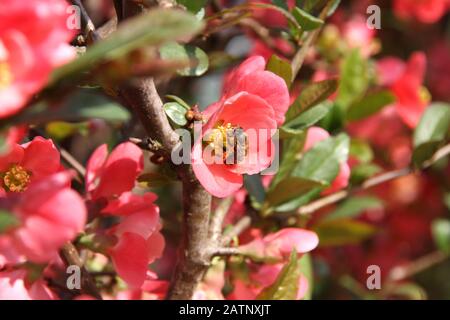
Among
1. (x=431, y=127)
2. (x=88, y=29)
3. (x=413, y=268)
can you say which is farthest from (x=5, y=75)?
(x=413, y=268)

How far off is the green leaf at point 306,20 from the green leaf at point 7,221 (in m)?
0.55

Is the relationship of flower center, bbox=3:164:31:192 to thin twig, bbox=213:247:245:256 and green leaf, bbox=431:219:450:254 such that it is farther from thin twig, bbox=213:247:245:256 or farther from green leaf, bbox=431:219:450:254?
green leaf, bbox=431:219:450:254

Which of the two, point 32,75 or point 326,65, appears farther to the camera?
point 326,65

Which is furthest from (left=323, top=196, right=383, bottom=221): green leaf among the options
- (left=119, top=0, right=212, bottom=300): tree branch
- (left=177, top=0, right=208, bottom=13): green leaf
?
(left=177, top=0, right=208, bottom=13): green leaf

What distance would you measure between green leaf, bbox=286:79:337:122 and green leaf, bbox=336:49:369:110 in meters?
0.33

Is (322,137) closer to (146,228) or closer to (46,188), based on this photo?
(146,228)

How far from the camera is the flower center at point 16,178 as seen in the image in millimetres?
796

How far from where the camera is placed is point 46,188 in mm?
572

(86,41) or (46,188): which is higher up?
(86,41)

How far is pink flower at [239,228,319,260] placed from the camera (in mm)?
943

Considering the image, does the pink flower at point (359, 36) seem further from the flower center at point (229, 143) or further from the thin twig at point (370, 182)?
the flower center at point (229, 143)

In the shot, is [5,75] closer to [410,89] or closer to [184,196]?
[184,196]

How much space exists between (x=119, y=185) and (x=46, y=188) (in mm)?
329
